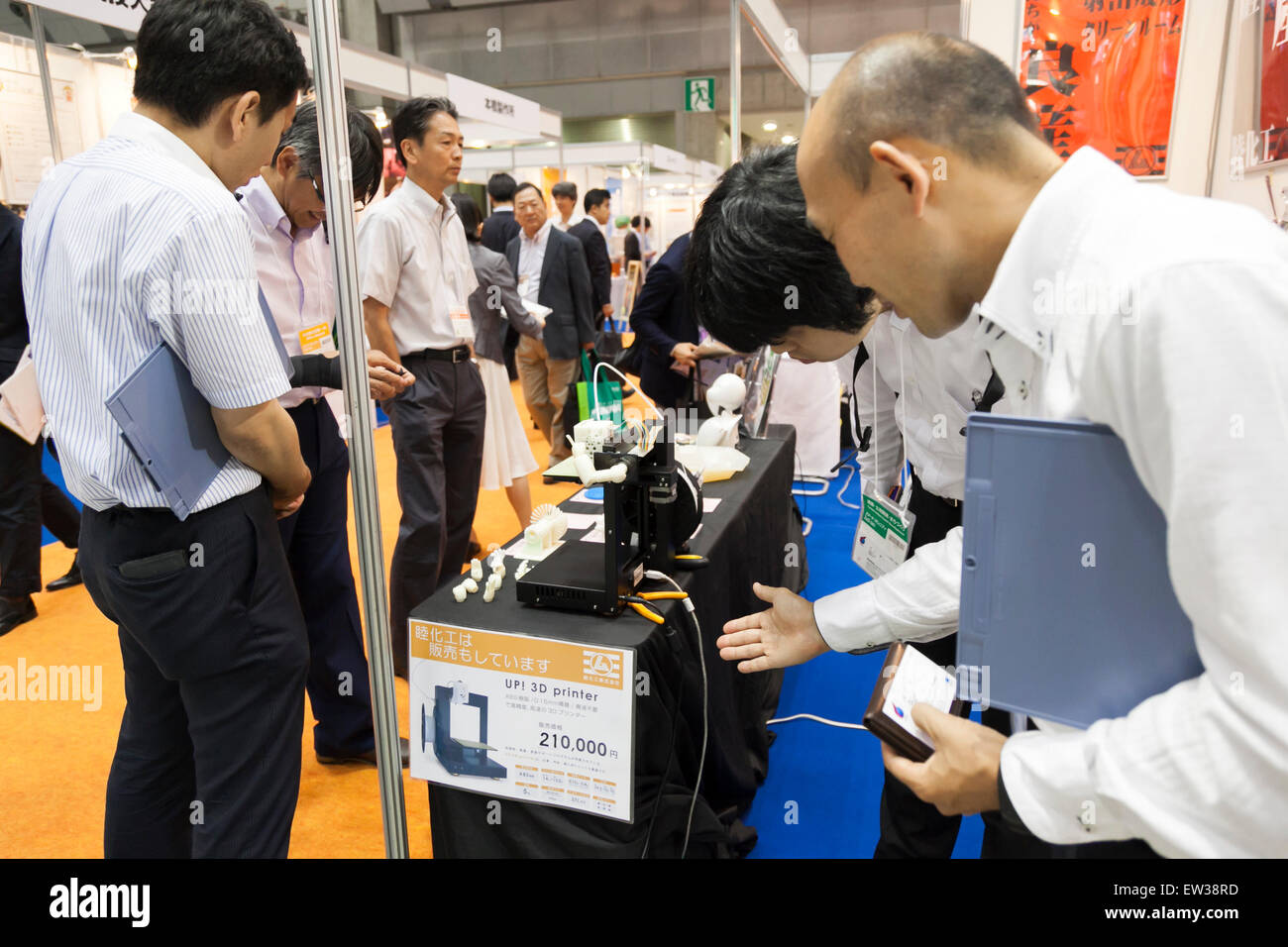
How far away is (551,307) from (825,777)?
3482 mm

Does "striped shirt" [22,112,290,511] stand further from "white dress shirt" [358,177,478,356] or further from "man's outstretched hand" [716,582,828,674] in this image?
"white dress shirt" [358,177,478,356]

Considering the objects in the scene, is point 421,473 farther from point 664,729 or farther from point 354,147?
point 664,729

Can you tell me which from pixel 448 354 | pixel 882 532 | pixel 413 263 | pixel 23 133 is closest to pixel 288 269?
pixel 413 263

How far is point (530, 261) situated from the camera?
5.75 m

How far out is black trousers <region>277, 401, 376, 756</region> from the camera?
201 cm

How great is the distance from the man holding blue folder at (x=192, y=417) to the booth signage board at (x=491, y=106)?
2.27 m

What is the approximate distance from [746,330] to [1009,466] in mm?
624

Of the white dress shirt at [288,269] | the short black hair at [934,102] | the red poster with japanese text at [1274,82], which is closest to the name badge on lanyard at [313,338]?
the white dress shirt at [288,269]

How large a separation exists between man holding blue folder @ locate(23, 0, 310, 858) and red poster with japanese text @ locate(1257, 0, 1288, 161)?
236 cm

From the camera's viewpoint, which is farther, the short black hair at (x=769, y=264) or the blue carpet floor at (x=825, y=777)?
the blue carpet floor at (x=825, y=777)

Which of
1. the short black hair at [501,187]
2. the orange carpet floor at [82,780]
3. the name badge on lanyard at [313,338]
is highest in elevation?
the short black hair at [501,187]

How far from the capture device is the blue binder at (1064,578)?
667mm

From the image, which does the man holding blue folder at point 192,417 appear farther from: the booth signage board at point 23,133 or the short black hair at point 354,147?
the booth signage board at point 23,133

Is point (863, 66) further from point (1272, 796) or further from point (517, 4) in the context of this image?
point (517, 4)
